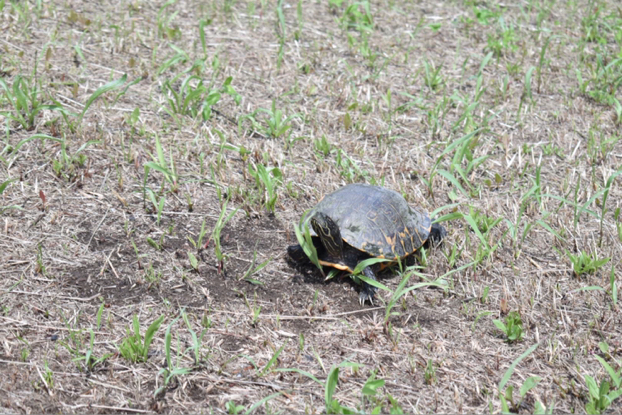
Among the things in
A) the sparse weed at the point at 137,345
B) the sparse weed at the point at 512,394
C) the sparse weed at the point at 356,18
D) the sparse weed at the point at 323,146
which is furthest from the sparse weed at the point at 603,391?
the sparse weed at the point at 356,18

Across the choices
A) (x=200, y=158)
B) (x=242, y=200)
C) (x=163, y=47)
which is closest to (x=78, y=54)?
(x=163, y=47)

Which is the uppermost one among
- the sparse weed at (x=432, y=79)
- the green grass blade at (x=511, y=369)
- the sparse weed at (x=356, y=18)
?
the sparse weed at (x=356, y=18)

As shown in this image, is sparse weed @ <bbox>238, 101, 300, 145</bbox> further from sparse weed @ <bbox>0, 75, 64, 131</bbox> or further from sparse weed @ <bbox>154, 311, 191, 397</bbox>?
sparse weed @ <bbox>154, 311, 191, 397</bbox>

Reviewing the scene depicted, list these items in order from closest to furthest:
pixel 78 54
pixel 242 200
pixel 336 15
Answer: pixel 242 200, pixel 78 54, pixel 336 15

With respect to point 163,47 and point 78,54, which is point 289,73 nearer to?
point 163,47

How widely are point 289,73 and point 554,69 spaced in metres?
2.86

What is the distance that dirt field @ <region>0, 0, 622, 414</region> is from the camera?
3045 millimetres

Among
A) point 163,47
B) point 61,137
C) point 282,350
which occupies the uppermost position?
point 163,47

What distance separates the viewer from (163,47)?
581 centimetres

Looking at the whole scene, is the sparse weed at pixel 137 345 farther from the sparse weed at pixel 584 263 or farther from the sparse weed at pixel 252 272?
the sparse weed at pixel 584 263

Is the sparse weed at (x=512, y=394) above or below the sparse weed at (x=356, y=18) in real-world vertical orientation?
below

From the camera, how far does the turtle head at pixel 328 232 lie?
357 centimetres

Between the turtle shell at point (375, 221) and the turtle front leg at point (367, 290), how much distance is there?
0.12 m

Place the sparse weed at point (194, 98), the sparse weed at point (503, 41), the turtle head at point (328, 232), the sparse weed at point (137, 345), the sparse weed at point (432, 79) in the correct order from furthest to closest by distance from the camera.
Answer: the sparse weed at point (503, 41) → the sparse weed at point (432, 79) → the sparse weed at point (194, 98) → the turtle head at point (328, 232) → the sparse weed at point (137, 345)
